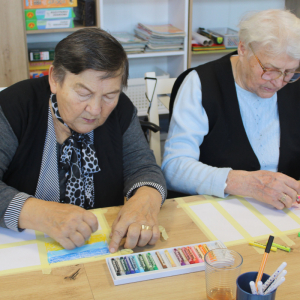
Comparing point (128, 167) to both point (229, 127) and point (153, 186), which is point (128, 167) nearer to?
point (153, 186)

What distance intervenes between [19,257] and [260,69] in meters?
1.05

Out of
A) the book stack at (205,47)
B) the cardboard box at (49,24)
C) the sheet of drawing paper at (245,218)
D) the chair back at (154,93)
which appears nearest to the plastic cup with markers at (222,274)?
the sheet of drawing paper at (245,218)

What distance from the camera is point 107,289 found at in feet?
2.84

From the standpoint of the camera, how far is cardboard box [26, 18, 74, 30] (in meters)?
2.73

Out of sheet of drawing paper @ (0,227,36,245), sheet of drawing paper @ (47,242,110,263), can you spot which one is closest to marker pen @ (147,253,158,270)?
sheet of drawing paper @ (47,242,110,263)

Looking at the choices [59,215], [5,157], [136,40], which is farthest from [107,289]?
[136,40]

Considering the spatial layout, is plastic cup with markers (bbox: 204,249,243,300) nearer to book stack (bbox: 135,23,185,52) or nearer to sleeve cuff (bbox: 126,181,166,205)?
sleeve cuff (bbox: 126,181,166,205)

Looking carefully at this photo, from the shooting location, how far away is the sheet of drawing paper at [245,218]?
1.11 meters

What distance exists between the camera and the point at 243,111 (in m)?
1.62

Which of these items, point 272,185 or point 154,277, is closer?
point 154,277

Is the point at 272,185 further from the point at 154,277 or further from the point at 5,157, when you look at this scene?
the point at 5,157

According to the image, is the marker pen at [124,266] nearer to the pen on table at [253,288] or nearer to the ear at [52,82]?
the pen on table at [253,288]

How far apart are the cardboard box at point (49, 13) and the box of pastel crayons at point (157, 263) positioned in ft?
7.32

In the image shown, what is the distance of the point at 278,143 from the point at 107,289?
103 centimetres
